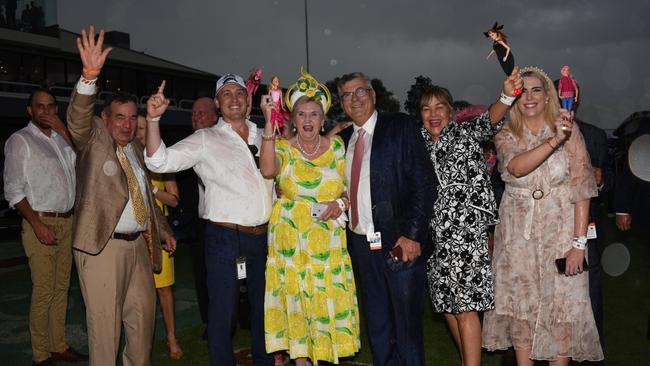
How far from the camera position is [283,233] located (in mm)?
3961

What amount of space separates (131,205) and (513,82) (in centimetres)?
265

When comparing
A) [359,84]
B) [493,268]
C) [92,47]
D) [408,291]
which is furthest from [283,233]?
[92,47]

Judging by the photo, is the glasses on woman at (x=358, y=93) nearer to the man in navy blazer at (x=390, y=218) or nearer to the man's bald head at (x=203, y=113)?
the man in navy blazer at (x=390, y=218)

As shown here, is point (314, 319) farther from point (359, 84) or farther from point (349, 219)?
point (359, 84)

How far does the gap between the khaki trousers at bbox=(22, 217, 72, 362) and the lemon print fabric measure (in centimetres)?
220

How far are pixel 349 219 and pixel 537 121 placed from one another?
1.46 m

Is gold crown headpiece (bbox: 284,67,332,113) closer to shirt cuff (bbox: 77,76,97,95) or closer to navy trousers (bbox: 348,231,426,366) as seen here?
navy trousers (bbox: 348,231,426,366)

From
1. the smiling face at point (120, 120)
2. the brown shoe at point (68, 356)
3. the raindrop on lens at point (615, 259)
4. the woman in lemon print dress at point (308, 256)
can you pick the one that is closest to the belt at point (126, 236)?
the smiling face at point (120, 120)

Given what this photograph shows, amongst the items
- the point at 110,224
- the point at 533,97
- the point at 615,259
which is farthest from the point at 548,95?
the point at 615,259

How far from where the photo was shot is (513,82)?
3424mm

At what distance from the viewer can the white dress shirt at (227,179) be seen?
396 centimetres

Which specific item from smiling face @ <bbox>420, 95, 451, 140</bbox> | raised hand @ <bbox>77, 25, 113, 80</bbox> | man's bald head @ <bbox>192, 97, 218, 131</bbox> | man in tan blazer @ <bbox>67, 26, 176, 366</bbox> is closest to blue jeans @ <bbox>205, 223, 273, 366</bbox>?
man in tan blazer @ <bbox>67, 26, 176, 366</bbox>

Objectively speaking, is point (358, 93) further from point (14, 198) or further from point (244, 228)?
point (14, 198)

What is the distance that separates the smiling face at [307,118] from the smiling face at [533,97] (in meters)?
1.39
